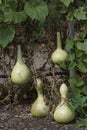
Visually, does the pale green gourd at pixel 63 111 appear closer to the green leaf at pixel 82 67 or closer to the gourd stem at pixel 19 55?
the green leaf at pixel 82 67

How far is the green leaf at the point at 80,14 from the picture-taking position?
385 cm

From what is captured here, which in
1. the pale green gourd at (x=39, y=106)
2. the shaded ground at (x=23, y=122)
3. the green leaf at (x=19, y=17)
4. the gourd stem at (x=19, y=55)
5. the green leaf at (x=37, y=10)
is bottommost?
the shaded ground at (x=23, y=122)

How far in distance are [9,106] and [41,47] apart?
62cm

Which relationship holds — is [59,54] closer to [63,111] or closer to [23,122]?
[63,111]

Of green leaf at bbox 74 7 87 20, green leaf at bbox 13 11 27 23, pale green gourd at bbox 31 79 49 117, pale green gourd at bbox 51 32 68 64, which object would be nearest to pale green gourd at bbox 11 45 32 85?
pale green gourd at bbox 31 79 49 117

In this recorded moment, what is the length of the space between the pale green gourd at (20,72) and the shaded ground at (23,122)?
307 millimetres

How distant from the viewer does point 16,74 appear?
161 inches

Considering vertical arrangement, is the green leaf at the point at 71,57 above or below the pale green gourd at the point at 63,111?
above

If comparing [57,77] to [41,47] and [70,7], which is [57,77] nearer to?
[41,47]

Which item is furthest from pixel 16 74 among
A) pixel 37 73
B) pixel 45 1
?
pixel 45 1

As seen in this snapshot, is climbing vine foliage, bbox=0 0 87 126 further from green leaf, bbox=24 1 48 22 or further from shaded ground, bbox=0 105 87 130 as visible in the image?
shaded ground, bbox=0 105 87 130

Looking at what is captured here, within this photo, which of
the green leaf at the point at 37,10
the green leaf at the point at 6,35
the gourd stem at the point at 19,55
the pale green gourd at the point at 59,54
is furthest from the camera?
the gourd stem at the point at 19,55

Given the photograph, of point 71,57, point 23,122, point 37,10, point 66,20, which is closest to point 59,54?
point 71,57

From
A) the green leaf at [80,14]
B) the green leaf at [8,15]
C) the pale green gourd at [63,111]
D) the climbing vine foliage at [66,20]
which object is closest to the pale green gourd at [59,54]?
the climbing vine foliage at [66,20]
